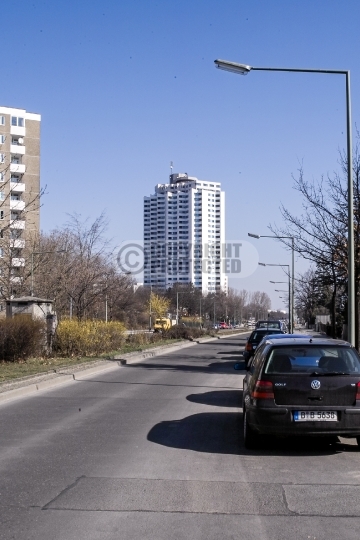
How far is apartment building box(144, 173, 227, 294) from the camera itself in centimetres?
14675

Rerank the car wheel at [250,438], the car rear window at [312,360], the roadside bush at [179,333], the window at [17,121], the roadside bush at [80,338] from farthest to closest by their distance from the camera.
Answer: the window at [17,121] < the roadside bush at [179,333] < the roadside bush at [80,338] < the car wheel at [250,438] < the car rear window at [312,360]

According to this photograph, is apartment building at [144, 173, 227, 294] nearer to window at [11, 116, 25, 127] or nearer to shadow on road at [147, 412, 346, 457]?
window at [11, 116, 25, 127]

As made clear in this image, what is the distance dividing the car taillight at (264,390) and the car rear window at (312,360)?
0.19m

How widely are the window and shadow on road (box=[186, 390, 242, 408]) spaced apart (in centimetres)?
5694

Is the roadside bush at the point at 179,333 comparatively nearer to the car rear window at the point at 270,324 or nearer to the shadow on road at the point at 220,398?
the car rear window at the point at 270,324

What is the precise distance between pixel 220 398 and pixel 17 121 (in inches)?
2300

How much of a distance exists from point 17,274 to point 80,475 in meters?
31.1

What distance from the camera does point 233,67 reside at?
14.5 m

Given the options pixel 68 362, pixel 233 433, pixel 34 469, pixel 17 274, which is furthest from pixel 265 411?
pixel 17 274

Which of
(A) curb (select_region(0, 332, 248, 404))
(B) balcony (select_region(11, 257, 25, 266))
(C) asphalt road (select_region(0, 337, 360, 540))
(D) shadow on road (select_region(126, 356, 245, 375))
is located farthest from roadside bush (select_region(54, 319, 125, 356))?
(C) asphalt road (select_region(0, 337, 360, 540))

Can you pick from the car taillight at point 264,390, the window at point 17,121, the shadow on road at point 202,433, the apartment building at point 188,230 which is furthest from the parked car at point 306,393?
the apartment building at point 188,230

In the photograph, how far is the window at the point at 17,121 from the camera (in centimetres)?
6744

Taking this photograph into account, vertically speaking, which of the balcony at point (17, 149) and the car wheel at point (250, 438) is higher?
the balcony at point (17, 149)

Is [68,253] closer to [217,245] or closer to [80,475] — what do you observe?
[80,475]
